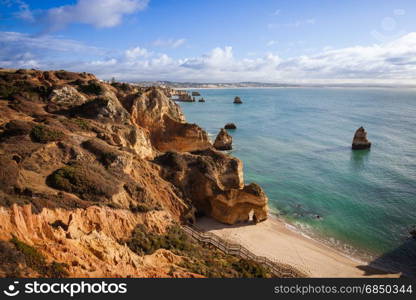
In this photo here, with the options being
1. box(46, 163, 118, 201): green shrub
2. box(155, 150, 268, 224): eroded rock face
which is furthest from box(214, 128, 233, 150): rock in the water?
box(46, 163, 118, 201): green shrub

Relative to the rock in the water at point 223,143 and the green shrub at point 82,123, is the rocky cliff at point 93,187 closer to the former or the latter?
the green shrub at point 82,123

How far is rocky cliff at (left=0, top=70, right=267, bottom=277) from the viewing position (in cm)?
1101

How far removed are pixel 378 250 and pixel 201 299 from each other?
22.2m

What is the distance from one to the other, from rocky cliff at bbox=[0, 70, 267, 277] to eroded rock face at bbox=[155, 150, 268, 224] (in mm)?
97

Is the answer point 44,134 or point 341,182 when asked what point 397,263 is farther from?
point 44,134

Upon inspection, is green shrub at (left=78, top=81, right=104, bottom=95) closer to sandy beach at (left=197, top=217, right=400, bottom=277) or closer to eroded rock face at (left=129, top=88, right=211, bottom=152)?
eroded rock face at (left=129, top=88, right=211, bottom=152)

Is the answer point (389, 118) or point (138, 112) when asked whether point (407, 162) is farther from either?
point (389, 118)

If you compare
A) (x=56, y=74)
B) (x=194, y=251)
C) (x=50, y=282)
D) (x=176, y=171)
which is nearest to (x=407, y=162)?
(x=176, y=171)

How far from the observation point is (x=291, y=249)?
23953mm

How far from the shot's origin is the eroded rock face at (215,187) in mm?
25734

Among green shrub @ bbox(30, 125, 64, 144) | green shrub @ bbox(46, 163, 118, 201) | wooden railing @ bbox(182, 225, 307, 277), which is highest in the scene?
green shrub @ bbox(30, 125, 64, 144)

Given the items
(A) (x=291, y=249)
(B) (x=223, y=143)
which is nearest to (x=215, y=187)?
(A) (x=291, y=249)

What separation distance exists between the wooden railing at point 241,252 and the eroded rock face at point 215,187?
3.20 meters

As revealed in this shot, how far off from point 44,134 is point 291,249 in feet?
71.6
